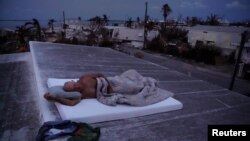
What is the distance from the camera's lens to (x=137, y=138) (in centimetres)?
214

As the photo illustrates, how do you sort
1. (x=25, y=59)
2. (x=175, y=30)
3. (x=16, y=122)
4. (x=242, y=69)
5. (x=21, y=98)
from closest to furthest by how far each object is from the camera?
(x=16, y=122)
(x=21, y=98)
(x=25, y=59)
(x=242, y=69)
(x=175, y=30)

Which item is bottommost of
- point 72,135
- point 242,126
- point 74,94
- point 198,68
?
point 198,68

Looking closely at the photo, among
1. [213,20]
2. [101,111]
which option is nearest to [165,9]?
[213,20]

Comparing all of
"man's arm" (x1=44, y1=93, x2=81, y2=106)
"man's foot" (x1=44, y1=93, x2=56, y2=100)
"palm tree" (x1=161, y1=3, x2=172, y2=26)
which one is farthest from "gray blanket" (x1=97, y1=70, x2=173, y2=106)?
"palm tree" (x1=161, y1=3, x2=172, y2=26)

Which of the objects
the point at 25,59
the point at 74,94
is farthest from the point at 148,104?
the point at 25,59

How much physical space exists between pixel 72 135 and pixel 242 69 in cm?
1855

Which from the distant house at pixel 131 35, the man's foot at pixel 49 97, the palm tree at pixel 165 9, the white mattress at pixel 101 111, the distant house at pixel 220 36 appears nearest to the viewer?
the white mattress at pixel 101 111

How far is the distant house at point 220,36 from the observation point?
20531mm

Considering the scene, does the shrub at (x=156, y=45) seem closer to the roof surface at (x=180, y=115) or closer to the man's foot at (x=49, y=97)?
the roof surface at (x=180, y=115)

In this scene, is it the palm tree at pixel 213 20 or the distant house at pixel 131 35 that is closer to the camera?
the distant house at pixel 131 35

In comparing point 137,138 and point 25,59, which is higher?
point 25,59

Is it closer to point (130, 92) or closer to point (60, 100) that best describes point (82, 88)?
point (60, 100)

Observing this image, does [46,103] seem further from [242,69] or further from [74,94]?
[242,69]

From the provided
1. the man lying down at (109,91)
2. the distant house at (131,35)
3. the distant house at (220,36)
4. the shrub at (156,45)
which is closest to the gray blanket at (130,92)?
the man lying down at (109,91)
